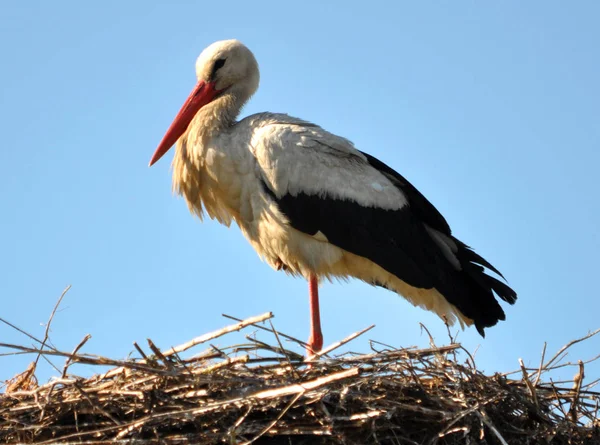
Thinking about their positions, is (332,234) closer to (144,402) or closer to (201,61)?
(201,61)

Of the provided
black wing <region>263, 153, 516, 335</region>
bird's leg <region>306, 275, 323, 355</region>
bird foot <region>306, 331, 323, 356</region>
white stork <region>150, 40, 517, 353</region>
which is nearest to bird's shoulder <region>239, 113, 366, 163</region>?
white stork <region>150, 40, 517, 353</region>

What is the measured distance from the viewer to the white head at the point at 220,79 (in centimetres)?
686

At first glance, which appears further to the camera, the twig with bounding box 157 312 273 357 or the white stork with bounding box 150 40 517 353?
the white stork with bounding box 150 40 517 353

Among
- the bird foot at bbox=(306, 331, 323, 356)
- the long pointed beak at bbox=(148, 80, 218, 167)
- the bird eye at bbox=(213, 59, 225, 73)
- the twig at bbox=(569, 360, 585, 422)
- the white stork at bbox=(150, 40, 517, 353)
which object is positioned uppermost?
the bird eye at bbox=(213, 59, 225, 73)

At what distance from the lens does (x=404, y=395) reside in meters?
4.70

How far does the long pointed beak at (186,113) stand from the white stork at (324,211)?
0.17 m

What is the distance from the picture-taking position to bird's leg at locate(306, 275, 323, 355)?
20.9 feet

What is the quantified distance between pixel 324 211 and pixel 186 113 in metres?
1.15

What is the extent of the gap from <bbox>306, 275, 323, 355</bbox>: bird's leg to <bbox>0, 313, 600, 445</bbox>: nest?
1.47 metres

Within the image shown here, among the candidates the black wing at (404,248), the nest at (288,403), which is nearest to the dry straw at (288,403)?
the nest at (288,403)

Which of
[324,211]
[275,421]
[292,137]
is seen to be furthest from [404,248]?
[275,421]

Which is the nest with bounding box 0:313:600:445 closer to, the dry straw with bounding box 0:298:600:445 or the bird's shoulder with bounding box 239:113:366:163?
the dry straw with bounding box 0:298:600:445

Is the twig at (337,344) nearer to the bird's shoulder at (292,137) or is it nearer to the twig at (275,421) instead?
the twig at (275,421)

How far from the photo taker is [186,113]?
687 centimetres
